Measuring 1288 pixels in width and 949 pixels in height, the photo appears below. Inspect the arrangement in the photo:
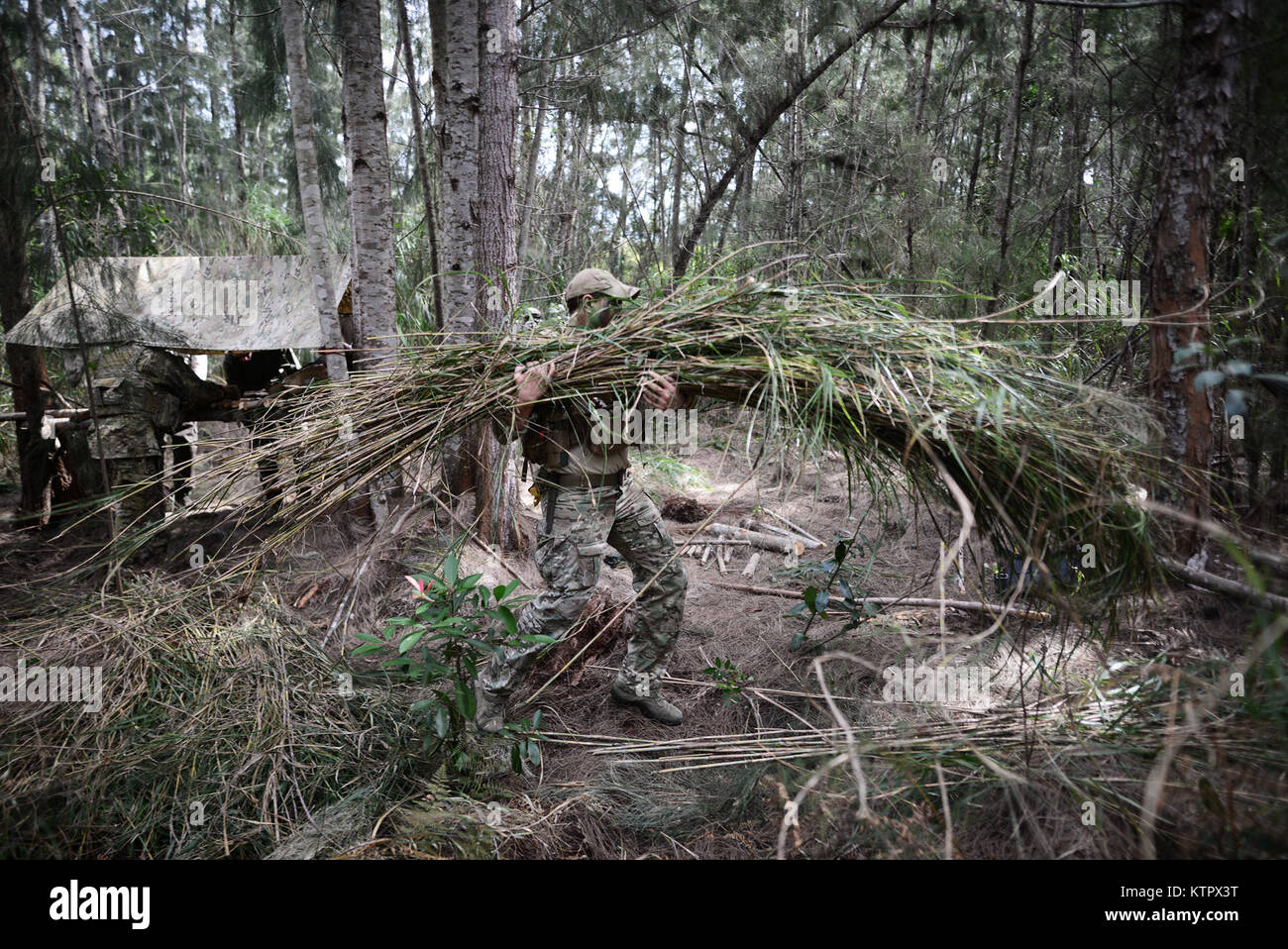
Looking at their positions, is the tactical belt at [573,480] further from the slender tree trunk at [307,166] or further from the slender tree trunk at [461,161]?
the slender tree trunk at [307,166]

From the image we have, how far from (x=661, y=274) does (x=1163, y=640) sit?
92.3 inches

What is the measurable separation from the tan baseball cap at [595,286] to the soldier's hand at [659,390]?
2.09 feet

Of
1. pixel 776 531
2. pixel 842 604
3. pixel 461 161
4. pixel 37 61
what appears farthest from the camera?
pixel 37 61

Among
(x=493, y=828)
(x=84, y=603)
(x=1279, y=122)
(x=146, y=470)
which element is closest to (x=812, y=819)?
(x=493, y=828)

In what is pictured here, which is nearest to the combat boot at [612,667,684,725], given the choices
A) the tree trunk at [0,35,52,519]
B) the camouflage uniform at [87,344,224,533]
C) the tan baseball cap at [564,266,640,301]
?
the tan baseball cap at [564,266,640,301]

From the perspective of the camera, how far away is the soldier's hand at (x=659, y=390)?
2141 millimetres

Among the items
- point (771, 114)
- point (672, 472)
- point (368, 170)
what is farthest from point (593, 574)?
point (771, 114)

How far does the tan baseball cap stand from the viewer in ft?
8.92

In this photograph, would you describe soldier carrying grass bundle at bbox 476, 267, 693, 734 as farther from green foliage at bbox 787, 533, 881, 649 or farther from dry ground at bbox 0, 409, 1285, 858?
green foliage at bbox 787, 533, 881, 649

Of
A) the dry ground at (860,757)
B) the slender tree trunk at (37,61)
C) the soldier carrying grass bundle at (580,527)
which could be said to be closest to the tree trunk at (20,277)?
the dry ground at (860,757)

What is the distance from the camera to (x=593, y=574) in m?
2.75

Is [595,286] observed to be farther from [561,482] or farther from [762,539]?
[762,539]

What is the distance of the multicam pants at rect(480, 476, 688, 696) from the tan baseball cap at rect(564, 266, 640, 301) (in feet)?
2.42

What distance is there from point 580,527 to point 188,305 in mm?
4367
